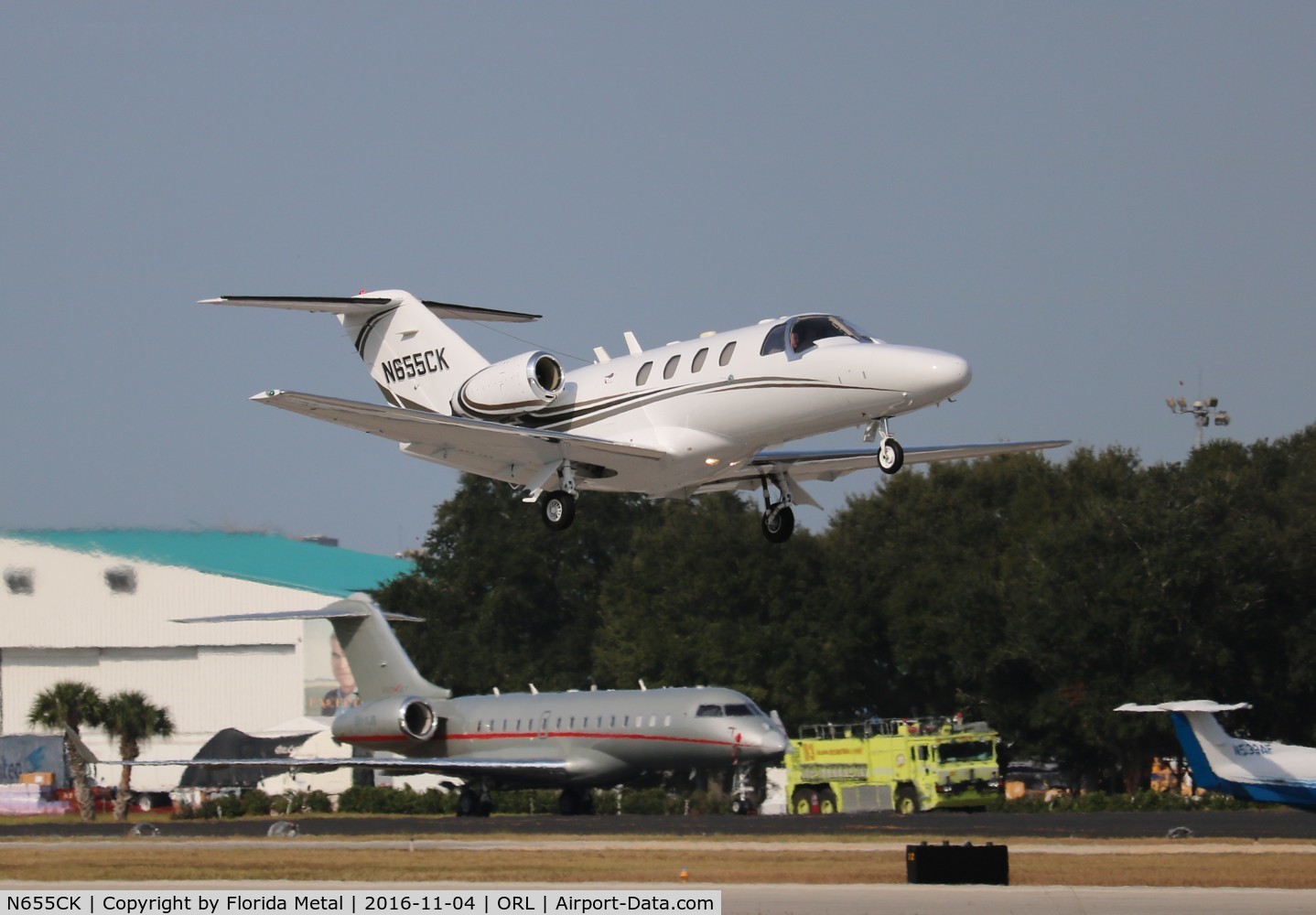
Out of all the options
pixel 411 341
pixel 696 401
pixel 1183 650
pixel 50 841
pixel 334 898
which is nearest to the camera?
pixel 334 898

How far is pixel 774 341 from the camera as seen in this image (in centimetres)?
2138

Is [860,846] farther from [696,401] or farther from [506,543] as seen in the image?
[506,543]

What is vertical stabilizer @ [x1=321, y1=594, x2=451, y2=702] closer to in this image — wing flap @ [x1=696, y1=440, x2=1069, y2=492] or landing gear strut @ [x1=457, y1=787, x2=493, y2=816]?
landing gear strut @ [x1=457, y1=787, x2=493, y2=816]

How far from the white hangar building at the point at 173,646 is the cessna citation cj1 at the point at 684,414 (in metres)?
33.1

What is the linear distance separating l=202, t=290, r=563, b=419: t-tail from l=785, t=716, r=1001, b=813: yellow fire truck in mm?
13371

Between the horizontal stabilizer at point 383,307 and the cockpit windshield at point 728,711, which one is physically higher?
the horizontal stabilizer at point 383,307

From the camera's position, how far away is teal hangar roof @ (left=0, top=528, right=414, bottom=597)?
175 ft

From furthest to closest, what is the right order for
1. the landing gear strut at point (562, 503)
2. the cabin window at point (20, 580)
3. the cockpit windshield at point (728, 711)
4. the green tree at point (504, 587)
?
the green tree at point (504, 587) → the cabin window at point (20, 580) → the cockpit windshield at point (728, 711) → the landing gear strut at point (562, 503)

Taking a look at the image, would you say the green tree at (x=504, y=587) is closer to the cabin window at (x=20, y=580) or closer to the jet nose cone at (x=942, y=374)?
the cabin window at (x=20, y=580)

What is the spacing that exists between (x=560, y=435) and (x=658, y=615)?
3445 centimetres

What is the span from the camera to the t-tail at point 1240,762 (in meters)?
28.3

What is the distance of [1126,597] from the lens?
43094mm

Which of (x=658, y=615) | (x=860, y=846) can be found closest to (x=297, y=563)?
(x=658, y=615)

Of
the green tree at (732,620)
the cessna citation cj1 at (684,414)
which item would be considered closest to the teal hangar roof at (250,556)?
the green tree at (732,620)
